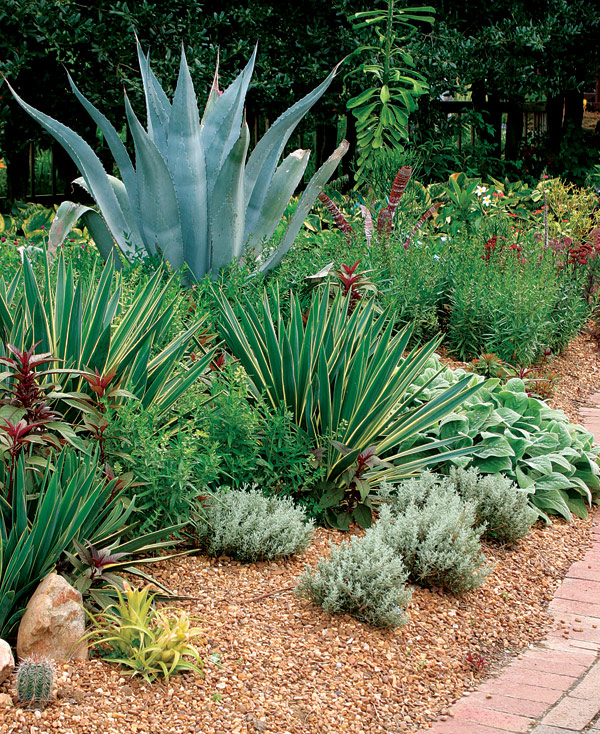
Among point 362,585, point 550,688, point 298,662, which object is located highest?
point 362,585

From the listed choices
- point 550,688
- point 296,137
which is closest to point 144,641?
point 550,688

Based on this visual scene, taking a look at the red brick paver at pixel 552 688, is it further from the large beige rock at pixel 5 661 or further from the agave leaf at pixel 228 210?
the agave leaf at pixel 228 210

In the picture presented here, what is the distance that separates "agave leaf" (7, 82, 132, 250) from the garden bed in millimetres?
2673

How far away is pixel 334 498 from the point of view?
12.5ft

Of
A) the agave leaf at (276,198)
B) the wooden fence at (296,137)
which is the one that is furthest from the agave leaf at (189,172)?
the wooden fence at (296,137)

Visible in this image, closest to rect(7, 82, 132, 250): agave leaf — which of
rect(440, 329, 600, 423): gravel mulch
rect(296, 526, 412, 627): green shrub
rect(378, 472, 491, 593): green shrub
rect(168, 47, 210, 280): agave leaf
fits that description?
rect(168, 47, 210, 280): agave leaf

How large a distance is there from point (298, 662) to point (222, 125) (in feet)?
11.7

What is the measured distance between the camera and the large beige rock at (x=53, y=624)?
103 inches

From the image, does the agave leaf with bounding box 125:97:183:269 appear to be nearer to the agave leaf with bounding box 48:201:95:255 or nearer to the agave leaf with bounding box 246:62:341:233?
the agave leaf with bounding box 48:201:95:255

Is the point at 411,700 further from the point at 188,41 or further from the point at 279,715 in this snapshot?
the point at 188,41

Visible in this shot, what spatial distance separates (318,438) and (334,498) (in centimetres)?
29

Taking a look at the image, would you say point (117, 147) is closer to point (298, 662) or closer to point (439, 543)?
point (439, 543)

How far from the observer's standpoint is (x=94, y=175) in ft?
17.8

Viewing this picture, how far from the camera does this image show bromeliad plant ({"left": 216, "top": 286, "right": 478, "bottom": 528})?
3.87 m
